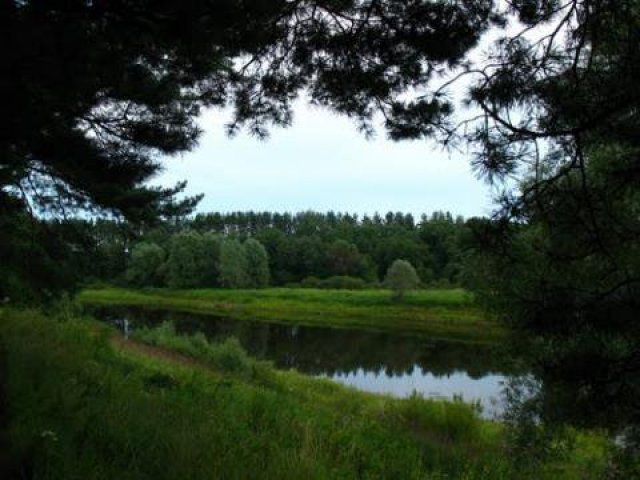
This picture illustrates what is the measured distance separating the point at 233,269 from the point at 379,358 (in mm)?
52036

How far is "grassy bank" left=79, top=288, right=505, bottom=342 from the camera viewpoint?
48.8 metres

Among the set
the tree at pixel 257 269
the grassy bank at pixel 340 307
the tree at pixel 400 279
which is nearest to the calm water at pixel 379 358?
the grassy bank at pixel 340 307

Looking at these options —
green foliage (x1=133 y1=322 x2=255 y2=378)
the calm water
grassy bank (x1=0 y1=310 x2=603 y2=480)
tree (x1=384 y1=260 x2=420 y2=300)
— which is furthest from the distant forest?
grassy bank (x1=0 y1=310 x2=603 y2=480)

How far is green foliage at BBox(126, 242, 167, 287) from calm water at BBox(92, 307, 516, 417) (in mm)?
43251

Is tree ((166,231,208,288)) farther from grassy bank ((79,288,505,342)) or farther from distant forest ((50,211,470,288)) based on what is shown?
grassy bank ((79,288,505,342))

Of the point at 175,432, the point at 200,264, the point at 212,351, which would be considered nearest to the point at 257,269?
the point at 200,264

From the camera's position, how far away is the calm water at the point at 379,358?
2508 cm

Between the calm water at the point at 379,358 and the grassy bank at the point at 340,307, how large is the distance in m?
5.05

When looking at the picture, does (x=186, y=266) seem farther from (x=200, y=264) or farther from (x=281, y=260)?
(x=281, y=260)

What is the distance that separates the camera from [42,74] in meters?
4.01

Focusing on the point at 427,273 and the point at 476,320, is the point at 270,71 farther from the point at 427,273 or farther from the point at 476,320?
the point at 427,273

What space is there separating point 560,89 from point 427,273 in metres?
85.4

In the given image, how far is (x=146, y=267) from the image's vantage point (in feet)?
297

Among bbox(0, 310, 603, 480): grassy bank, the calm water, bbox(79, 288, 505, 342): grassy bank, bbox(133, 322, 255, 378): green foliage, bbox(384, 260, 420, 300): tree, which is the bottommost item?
the calm water
